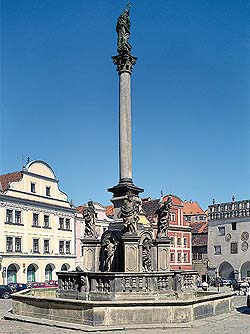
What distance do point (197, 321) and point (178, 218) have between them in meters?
49.0

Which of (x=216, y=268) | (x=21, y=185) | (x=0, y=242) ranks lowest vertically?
(x=216, y=268)

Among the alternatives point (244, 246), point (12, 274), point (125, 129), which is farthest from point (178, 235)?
point (125, 129)

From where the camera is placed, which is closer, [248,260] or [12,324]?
[12,324]

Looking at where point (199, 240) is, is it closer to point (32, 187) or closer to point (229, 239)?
point (229, 239)

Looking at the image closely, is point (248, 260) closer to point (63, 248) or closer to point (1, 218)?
point (63, 248)

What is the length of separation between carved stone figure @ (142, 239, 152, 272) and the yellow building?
28042 mm

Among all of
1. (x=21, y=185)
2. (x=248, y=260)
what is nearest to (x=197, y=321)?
(x=21, y=185)

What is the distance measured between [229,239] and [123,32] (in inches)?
1784

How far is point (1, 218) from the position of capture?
1800 inches

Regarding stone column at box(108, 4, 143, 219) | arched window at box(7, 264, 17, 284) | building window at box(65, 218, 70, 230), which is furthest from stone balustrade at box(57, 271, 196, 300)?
building window at box(65, 218, 70, 230)

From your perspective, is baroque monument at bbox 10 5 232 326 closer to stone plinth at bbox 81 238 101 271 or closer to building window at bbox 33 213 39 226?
stone plinth at bbox 81 238 101 271

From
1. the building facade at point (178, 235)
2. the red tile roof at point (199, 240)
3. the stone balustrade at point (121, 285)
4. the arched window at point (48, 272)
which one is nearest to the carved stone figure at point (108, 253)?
the stone balustrade at point (121, 285)

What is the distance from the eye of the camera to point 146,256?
19328 millimetres

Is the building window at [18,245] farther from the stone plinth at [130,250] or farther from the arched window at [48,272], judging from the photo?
the stone plinth at [130,250]
